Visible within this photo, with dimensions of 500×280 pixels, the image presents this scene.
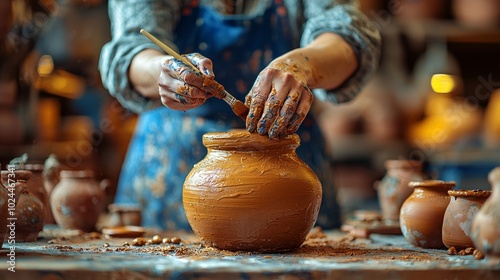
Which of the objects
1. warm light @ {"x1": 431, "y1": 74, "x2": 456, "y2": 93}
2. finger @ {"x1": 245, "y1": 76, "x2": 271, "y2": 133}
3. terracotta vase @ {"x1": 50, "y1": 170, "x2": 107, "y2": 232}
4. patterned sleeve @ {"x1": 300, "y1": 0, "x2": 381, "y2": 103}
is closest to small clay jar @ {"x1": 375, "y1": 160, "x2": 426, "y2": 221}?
patterned sleeve @ {"x1": 300, "y1": 0, "x2": 381, "y2": 103}

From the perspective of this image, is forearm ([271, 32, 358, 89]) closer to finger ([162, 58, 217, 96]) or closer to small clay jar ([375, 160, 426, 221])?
finger ([162, 58, 217, 96])

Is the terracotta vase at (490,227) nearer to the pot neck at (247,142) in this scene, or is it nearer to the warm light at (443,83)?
the pot neck at (247,142)

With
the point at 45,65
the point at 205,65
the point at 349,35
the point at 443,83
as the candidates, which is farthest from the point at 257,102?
the point at 45,65

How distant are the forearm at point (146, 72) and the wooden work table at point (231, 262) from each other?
2.10ft

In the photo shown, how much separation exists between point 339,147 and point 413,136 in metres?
0.65

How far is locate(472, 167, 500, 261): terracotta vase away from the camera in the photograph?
1.55 m

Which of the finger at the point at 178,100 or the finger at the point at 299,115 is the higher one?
the finger at the point at 178,100

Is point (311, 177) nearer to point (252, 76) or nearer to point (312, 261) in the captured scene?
point (312, 261)

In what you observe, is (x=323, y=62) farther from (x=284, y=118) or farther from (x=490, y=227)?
(x=490, y=227)

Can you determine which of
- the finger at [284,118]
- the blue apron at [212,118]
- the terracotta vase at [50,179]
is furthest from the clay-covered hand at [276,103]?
the terracotta vase at [50,179]

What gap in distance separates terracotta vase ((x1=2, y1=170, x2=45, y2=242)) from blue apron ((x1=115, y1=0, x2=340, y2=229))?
2.58 feet

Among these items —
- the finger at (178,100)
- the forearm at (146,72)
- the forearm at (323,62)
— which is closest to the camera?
the finger at (178,100)

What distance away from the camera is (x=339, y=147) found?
614cm

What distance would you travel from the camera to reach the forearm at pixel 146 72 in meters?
2.52
